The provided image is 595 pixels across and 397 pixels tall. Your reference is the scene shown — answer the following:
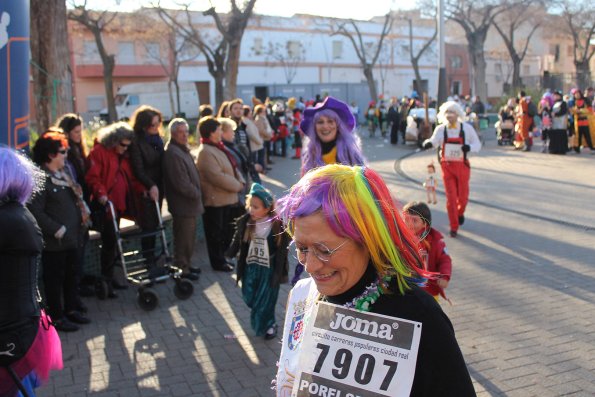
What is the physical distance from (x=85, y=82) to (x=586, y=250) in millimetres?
49162

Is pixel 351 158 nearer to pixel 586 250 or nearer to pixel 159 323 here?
pixel 159 323

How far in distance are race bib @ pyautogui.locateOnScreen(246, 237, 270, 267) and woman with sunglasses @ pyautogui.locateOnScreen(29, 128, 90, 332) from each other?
1.64 meters

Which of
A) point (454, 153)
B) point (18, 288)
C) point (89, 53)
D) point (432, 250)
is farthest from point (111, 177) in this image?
point (89, 53)

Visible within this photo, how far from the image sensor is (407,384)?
5.49ft

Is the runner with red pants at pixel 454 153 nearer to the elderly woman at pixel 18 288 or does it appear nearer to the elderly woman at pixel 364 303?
the elderly woman at pixel 18 288

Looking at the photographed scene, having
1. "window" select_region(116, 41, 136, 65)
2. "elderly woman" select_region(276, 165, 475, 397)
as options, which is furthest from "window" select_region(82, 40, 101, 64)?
"elderly woman" select_region(276, 165, 475, 397)

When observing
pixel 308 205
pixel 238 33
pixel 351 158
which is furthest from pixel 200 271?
pixel 238 33

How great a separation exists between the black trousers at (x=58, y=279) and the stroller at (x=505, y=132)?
65.0 feet

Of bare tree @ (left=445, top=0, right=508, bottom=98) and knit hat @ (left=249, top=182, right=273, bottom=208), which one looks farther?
bare tree @ (left=445, top=0, right=508, bottom=98)

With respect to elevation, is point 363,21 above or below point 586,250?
above

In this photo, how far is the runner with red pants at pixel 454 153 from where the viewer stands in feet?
29.9

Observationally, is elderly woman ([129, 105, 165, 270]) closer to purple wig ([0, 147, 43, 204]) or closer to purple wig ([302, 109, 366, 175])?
purple wig ([302, 109, 366, 175])

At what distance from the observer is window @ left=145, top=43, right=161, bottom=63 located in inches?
2087

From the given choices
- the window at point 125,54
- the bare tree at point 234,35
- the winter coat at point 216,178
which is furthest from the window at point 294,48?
the winter coat at point 216,178
